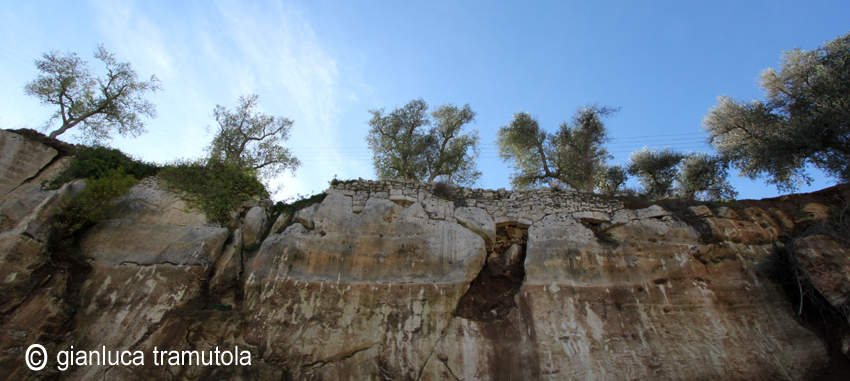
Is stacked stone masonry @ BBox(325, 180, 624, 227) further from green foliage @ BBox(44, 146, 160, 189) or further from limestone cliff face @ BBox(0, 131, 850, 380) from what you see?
green foliage @ BBox(44, 146, 160, 189)

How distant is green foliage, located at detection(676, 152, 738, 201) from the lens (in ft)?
54.3

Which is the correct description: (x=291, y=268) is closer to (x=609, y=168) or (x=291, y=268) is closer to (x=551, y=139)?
(x=551, y=139)

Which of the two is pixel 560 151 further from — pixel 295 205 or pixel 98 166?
pixel 98 166

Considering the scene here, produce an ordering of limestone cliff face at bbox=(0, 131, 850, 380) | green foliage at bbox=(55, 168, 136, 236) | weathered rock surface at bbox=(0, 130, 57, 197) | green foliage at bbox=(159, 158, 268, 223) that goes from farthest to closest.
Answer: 1. green foliage at bbox=(159, 158, 268, 223)
2. weathered rock surface at bbox=(0, 130, 57, 197)
3. green foliage at bbox=(55, 168, 136, 236)
4. limestone cliff face at bbox=(0, 131, 850, 380)

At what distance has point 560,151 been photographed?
17469 mm

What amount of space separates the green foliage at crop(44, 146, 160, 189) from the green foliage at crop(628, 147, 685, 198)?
2004cm

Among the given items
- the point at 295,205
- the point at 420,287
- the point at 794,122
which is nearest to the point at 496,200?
the point at 420,287

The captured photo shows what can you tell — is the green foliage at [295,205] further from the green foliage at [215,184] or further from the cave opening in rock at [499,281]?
the cave opening in rock at [499,281]

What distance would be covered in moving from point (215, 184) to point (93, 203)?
295 centimetres

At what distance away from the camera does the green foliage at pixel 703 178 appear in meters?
16.6

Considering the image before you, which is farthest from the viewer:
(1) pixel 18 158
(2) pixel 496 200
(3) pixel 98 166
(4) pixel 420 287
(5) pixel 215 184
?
(2) pixel 496 200

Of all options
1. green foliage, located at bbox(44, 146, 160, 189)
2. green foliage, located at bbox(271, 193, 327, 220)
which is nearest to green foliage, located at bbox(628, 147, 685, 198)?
green foliage, located at bbox(271, 193, 327, 220)

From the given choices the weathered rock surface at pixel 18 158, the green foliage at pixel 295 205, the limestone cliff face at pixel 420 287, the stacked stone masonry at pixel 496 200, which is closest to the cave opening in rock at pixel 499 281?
the limestone cliff face at pixel 420 287

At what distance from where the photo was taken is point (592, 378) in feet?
27.7
